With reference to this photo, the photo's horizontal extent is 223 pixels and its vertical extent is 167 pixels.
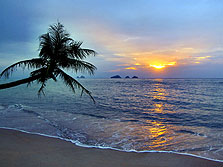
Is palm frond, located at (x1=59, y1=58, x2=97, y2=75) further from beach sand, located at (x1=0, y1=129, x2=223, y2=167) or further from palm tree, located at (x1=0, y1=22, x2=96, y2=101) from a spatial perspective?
beach sand, located at (x1=0, y1=129, x2=223, y2=167)

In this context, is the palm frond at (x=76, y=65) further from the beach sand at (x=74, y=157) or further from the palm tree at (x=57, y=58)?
the beach sand at (x=74, y=157)

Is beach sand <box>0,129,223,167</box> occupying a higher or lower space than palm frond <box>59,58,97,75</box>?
lower

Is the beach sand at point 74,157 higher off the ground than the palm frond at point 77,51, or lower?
lower

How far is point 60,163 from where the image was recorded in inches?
173

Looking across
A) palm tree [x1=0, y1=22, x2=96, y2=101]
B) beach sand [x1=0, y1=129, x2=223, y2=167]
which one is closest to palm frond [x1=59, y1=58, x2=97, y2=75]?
palm tree [x1=0, y1=22, x2=96, y2=101]

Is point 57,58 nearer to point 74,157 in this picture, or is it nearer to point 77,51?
point 77,51

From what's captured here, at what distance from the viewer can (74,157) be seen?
4883 mm

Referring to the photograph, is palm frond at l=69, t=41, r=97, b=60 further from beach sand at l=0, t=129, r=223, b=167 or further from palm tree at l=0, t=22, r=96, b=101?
beach sand at l=0, t=129, r=223, b=167

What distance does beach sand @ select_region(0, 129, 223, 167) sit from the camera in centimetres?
439

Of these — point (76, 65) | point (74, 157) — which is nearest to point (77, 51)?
point (76, 65)

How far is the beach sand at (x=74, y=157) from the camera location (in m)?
4.39

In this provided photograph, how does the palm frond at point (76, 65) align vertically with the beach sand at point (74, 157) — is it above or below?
above

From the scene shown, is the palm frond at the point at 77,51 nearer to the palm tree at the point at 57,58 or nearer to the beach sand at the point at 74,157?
the palm tree at the point at 57,58

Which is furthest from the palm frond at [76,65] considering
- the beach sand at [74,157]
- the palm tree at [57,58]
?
the beach sand at [74,157]
